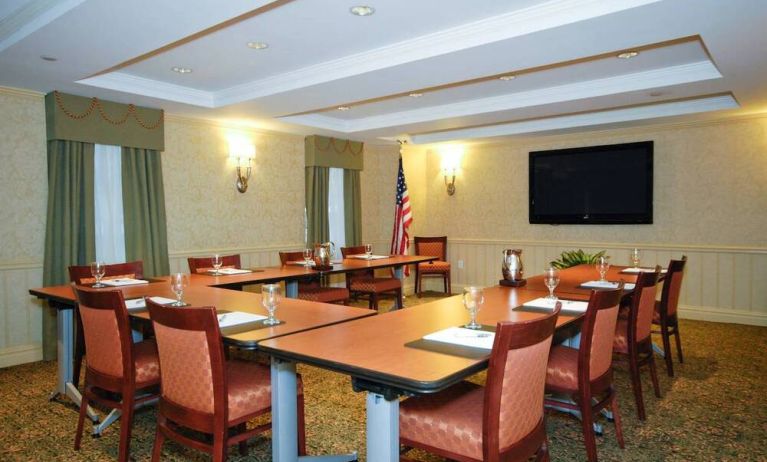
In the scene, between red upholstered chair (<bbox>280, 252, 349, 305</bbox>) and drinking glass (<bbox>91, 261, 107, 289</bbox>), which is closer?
drinking glass (<bbox>91, 261, 107, 289</bbox>)

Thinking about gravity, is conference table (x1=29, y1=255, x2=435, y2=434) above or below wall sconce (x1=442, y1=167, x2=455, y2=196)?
below

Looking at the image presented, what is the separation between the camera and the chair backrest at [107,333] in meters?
2.51

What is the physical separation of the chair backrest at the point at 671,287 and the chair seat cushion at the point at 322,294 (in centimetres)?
275

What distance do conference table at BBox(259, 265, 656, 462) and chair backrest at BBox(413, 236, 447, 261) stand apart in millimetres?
5319

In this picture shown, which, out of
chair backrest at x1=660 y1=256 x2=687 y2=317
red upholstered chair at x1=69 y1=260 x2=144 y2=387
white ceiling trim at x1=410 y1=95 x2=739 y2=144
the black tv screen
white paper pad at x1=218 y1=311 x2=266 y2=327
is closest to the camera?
white paper pad at x1=218 y1=311 x2=266 y2=327

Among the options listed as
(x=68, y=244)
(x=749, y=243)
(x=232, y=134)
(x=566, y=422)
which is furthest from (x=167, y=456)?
(x=749, y=243)

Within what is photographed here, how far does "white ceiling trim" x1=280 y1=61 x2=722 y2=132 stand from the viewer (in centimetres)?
448

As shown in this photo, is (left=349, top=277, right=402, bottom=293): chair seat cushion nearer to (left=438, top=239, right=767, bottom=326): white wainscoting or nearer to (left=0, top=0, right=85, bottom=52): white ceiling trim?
(left=438, top=239, right=767, bottom=326): white wainscoting

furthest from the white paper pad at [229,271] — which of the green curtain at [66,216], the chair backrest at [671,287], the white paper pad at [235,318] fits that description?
the chair backrest at [671,287]

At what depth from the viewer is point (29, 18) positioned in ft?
10.5

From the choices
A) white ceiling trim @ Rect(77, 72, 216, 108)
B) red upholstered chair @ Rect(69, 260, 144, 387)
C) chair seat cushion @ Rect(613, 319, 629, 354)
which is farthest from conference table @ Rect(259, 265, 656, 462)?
white ceiling trim @ Rect(77, 72, 216, 108)

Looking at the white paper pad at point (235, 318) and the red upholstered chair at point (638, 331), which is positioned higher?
the white paper pad at point (235, 318)

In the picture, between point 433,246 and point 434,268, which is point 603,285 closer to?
point 434,268

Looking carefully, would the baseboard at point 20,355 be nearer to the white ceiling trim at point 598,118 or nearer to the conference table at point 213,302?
the conference table at point 213,302
